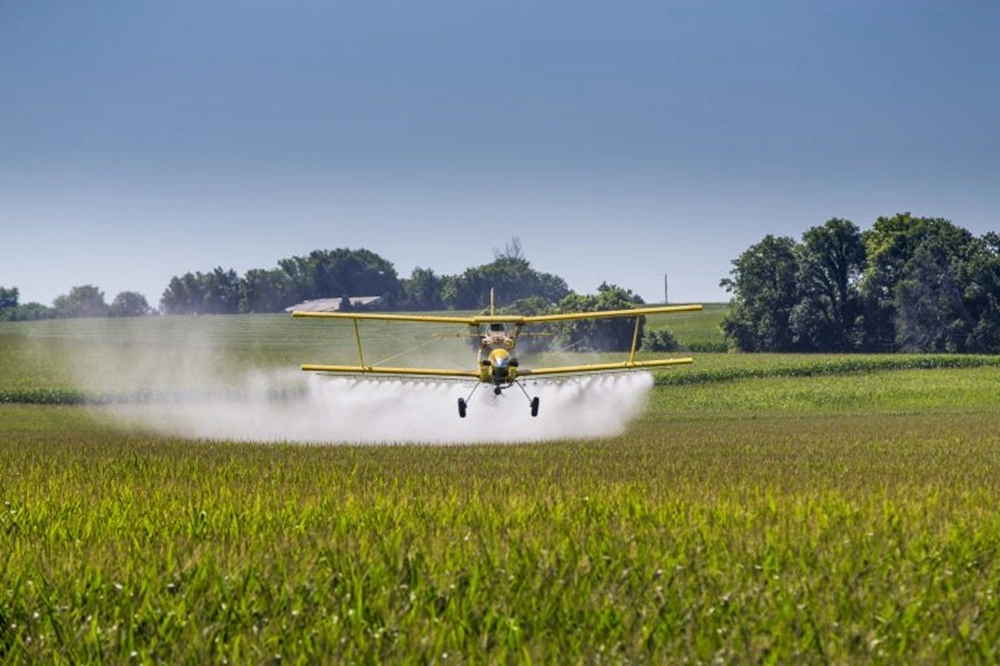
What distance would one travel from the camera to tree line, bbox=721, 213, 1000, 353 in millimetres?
109750

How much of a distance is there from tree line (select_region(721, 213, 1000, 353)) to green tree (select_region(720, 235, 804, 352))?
3.5 inches

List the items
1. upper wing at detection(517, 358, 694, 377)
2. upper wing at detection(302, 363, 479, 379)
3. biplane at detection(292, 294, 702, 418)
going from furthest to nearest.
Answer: upper wing at detection(302, 363, 479, 379)
upper wing at detection(517, 358, 694, 377)
biplane at detection(292, 294, 702, 418)

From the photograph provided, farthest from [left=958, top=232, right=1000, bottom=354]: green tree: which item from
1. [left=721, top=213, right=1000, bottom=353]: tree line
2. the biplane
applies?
the biplane

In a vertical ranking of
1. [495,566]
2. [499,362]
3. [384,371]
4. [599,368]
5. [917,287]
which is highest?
[917,287]

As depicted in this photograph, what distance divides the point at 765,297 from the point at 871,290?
29.7 feet

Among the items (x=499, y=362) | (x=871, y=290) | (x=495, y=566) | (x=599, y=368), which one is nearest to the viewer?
(x=495, y=566)

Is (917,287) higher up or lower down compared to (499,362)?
higher up

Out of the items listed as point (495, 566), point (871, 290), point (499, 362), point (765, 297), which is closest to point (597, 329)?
point (765, 297)

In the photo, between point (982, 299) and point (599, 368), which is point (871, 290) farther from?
point (599, 368)

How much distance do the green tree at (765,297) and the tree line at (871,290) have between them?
0.29ft

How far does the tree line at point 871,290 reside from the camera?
10975 cm

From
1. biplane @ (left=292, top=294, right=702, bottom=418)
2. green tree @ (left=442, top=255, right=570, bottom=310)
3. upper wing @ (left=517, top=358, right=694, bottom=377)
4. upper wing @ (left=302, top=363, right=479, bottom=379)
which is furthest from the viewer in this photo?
green tree @ (left=442, top=255, right=570, bottom=310)

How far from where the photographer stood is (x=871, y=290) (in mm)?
117188

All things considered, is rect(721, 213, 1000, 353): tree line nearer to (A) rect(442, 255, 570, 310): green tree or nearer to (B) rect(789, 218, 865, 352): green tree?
(B) rect(789, 218, 865, 352): green tree
